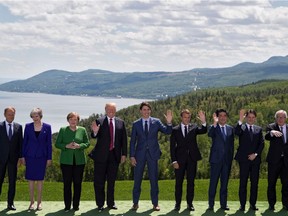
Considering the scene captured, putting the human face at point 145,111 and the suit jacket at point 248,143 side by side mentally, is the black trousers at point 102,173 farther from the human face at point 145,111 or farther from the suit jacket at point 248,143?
the suit jacket at point 248,143

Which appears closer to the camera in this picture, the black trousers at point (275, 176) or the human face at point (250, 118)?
the human face at point (250, 118)

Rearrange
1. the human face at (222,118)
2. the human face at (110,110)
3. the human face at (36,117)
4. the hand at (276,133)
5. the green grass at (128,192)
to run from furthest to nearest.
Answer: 1. the green grass at (128,192)
2. the human face at (222,118)
3. the hand at (276,133)
4. the human face at (110,110)
5. the human face at (36,117)

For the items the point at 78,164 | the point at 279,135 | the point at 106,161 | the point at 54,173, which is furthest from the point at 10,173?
the point at 54,173

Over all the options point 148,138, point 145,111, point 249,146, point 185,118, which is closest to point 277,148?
point 249,146

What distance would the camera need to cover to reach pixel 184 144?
9.61m

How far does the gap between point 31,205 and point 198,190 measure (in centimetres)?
802

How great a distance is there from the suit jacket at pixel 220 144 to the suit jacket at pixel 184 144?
0.31 m

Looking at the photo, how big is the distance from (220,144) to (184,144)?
0.79 m

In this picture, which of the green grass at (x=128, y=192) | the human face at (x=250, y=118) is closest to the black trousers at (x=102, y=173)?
the human face at (x=250, y=118)

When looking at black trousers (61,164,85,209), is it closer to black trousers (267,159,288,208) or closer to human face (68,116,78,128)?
human face (68,116,78,128)

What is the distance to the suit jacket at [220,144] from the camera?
9617mm

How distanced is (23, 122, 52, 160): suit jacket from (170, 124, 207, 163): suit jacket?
2.70m

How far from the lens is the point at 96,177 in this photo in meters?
9.67

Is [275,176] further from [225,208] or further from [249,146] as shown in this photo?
[225,208]
